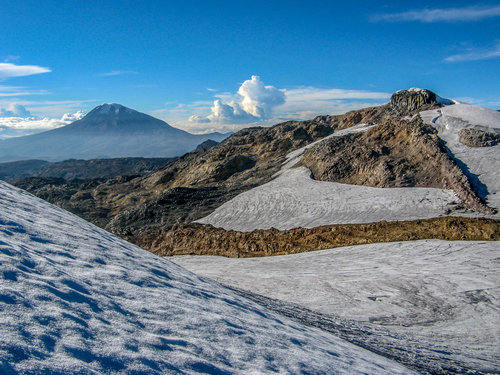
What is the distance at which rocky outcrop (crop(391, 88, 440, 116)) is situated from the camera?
31511 millimetres

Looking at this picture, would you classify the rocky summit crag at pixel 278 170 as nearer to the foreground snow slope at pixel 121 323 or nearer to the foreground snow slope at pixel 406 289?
the foreground snow slope at pixel 406 289

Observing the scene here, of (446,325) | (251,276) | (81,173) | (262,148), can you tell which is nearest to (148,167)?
(81,173)

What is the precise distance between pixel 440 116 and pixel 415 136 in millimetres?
4739

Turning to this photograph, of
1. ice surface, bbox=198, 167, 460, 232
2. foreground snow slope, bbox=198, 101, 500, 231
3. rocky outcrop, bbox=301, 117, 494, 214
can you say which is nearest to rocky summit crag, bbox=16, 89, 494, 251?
rocky outcrop, bbox=301, 117, 494, 214

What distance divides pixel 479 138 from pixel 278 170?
1578cm

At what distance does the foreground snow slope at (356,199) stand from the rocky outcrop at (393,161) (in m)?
0.89

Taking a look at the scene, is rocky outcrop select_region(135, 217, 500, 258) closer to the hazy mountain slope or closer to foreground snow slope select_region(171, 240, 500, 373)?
foreground snow slope select_region(171, 240, 500, 373)

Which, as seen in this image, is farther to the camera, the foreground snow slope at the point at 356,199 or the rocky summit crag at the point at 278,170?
the rocky summit crag at the point at 278,170

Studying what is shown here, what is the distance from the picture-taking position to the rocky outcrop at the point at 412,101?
103ft

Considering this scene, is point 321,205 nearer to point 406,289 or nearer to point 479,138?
point 406,289

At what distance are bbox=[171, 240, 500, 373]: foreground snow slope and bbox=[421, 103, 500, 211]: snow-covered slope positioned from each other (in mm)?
7378

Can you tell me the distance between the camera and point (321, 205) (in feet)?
70.0

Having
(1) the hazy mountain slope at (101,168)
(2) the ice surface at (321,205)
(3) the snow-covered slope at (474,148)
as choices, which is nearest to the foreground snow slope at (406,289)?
(2) the ice surface at (321,205)

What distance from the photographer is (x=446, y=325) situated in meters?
7.96
